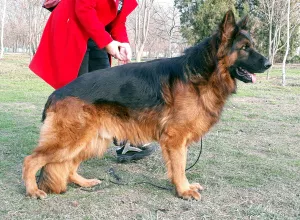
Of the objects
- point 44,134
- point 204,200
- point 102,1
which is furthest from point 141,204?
point 102,1

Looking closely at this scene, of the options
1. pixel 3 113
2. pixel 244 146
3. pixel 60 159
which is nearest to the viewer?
pixel 60 159

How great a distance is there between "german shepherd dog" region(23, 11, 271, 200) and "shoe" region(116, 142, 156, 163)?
1.15 meters

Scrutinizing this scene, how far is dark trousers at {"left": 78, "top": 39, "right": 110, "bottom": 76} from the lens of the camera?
4616 mm

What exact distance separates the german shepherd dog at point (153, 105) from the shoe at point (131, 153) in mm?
1154

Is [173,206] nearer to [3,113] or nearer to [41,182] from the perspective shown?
[41,182]

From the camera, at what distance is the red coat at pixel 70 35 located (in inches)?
163

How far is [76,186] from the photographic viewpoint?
4301 mm

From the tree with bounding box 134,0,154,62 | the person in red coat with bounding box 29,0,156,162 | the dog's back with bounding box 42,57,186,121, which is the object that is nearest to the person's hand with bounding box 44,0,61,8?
the person in red coat with bounding box 29,0,156,162

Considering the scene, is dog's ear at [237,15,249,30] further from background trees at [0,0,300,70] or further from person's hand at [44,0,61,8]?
background trees at [0,0,300,70]

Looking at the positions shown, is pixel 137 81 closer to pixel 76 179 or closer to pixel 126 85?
pixel 126 85

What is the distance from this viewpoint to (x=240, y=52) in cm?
387

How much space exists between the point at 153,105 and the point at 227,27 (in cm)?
118

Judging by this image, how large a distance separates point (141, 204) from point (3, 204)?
1.43m

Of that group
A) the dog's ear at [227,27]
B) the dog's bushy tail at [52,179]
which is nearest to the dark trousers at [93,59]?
the dog's bushy tail at [52,179]
